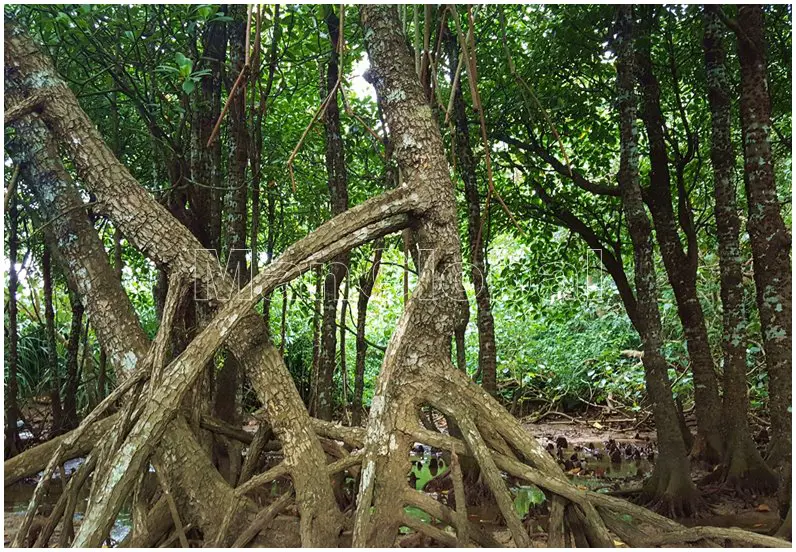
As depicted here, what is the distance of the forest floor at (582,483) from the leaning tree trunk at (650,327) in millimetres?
274

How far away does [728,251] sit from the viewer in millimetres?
5789

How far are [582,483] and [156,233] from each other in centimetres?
509

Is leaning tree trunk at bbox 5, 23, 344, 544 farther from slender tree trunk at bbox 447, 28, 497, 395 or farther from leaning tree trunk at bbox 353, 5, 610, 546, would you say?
slender tree trunk at bbox 447, 28, 497, 395

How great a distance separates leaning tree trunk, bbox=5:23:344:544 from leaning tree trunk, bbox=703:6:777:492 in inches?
139

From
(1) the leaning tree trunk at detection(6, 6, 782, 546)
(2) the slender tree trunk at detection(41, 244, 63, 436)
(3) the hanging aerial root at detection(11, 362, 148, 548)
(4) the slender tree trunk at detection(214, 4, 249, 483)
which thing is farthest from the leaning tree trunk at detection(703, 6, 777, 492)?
(2) the slender tree trunk at detection(41, 244, 63, 436)

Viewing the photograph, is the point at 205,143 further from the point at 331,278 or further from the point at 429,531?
the point at 429,531

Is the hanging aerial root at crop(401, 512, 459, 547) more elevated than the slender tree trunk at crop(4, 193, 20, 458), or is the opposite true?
the slender tree trunk at crop(4, 193, 20, 458)

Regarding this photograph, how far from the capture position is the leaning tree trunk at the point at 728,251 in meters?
5.75

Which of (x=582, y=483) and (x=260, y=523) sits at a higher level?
(x=582, y=483)

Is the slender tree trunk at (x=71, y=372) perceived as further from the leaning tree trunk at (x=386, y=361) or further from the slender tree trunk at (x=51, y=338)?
the leaning tree trunk at (x=386, y=361)

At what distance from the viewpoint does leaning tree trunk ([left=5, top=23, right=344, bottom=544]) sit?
393 cm

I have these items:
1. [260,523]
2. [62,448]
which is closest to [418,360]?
[260,523]

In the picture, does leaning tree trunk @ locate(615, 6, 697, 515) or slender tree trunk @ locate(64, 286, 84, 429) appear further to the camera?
slender tree trunk @ locate(64, 286, 84, 429)

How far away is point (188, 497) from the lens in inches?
159
